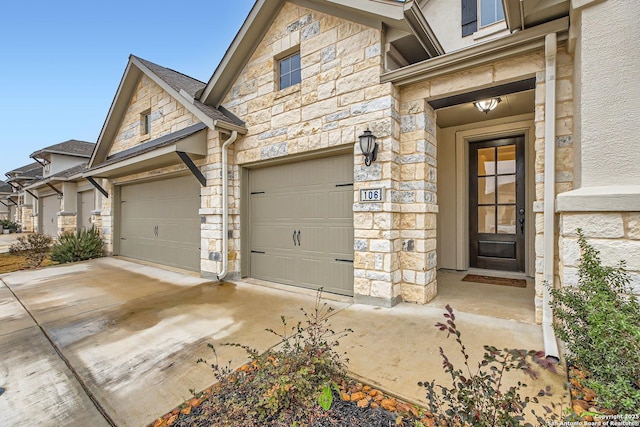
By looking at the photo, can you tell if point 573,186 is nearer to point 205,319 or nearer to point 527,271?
point 527,271

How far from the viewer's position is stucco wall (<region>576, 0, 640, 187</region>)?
2.33 meters

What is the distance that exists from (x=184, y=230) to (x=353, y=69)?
496 centimetres

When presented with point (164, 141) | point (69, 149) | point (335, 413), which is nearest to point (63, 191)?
point (69, 149)

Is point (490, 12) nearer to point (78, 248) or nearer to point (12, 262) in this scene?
point (78, 248)

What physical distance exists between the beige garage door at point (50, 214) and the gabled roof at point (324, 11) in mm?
12154

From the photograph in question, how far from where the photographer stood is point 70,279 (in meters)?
5.77

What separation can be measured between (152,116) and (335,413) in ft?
25.9

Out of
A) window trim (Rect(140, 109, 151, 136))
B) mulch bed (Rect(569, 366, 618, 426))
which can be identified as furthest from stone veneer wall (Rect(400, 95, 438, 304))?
window trim (Rect(140, 109, 151, 136))

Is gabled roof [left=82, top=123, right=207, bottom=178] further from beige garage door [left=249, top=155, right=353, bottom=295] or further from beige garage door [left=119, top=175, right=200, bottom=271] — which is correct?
beige garage door [left=249, top=155, right=353, bottom=295]

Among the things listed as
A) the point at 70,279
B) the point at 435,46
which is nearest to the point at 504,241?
the point at 435,46

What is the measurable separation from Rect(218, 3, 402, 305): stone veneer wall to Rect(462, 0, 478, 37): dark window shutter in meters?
3.32

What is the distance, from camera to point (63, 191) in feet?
35.9

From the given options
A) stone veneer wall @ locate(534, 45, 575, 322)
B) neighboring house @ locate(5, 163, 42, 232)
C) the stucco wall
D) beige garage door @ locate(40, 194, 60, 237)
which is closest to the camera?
the stucco wall

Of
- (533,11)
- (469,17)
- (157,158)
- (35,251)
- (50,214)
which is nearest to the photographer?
(533,11)
